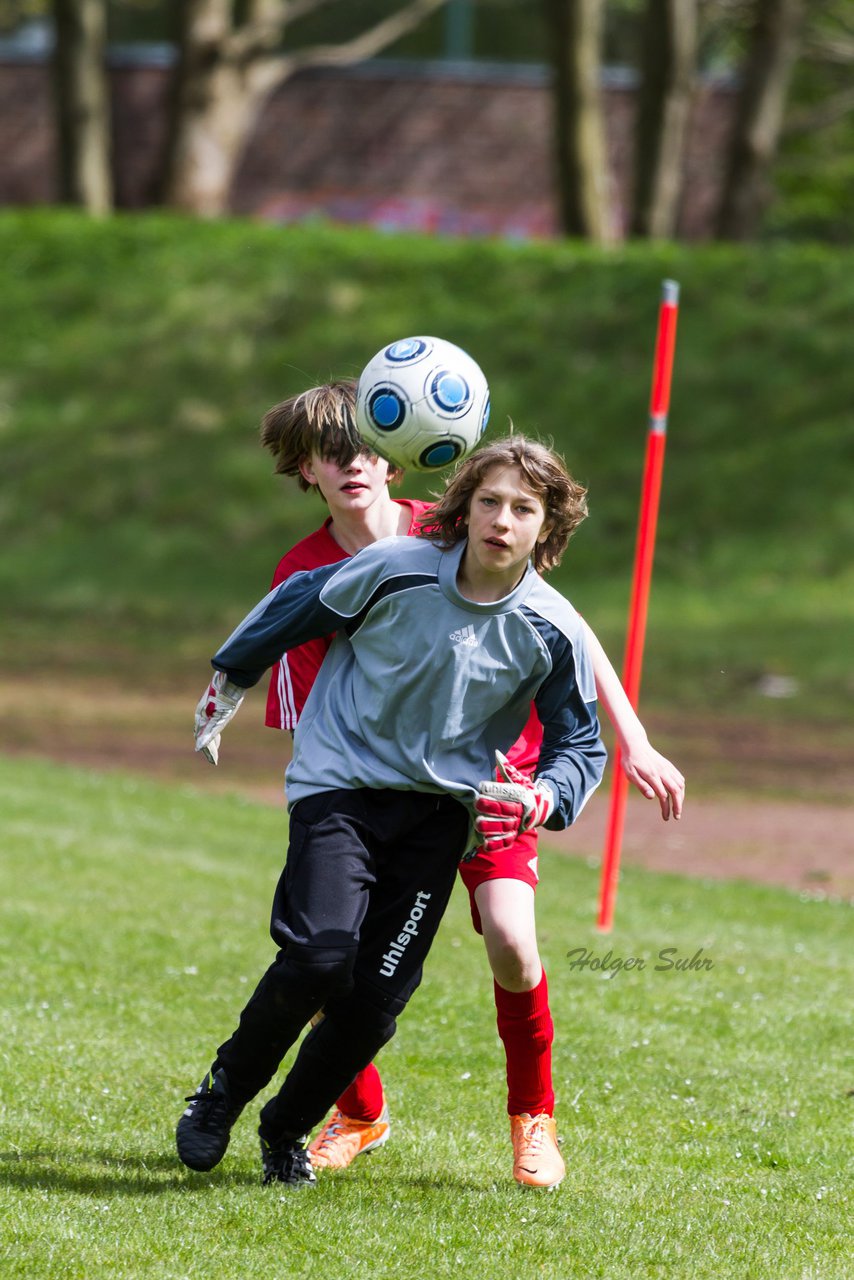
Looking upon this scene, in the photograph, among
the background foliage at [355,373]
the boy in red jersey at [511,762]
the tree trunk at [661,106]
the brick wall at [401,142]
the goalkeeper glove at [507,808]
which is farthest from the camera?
the brick wall at [401,142]

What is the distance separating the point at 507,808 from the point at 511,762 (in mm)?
380

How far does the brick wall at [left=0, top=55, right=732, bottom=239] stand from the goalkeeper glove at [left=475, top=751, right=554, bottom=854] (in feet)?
78.2

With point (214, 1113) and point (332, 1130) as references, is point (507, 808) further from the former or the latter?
point (332, 1130)

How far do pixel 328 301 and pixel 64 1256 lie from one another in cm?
2037

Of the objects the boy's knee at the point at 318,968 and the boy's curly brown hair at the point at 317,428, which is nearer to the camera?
the boy's knee at the point at 318,968

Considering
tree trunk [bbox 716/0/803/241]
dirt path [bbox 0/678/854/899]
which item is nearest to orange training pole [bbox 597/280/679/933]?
dirt path [bbox 0/678/854/899]

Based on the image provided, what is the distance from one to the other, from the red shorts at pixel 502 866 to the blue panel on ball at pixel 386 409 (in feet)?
3.50

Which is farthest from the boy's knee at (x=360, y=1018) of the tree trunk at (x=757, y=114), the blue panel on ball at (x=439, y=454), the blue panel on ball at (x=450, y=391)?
the tree trunk at (x=757, y=114)

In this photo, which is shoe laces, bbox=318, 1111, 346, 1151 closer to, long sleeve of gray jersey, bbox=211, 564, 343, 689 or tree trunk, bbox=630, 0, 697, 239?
long sleeve of gray jersey, bbox=211, 564, 343, 689

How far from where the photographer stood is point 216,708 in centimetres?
422

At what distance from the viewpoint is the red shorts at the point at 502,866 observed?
423 centimetres

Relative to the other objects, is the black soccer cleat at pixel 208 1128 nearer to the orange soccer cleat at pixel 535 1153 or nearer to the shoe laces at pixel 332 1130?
the shoe laces at pixel 332 1130

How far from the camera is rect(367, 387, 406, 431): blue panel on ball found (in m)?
4.27

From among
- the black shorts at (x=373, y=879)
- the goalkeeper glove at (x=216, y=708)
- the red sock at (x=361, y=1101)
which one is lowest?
the red sock at (x=361, y=1101)
